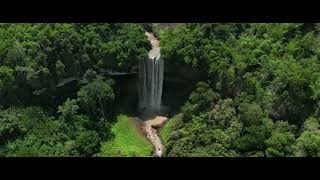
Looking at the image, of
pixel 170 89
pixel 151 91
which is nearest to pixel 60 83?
pixel 151 91

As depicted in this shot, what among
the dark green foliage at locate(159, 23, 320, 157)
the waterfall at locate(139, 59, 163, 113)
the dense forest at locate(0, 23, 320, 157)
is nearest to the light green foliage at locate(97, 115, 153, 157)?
the dense forest at locate(0, 23, 320, 157)

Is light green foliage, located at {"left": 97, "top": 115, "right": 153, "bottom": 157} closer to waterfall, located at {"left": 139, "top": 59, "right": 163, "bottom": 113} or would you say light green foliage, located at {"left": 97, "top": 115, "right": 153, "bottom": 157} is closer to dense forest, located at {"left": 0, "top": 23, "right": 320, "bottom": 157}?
dense forest, located at {"left": 0, "top": 23, "right": 320, "bottom": 157}

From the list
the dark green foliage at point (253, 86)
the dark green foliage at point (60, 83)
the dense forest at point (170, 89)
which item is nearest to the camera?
the dark green foliage at point (253, 86)

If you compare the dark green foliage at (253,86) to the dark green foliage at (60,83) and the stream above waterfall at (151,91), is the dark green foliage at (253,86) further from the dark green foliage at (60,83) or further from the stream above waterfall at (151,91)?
the dark green foliage at (60,83)

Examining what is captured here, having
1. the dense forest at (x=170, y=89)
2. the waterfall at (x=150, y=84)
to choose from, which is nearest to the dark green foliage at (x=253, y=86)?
the dense forest at (x=170, y=89)

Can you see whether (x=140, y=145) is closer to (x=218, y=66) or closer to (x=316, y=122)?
(x=218, y=66)
